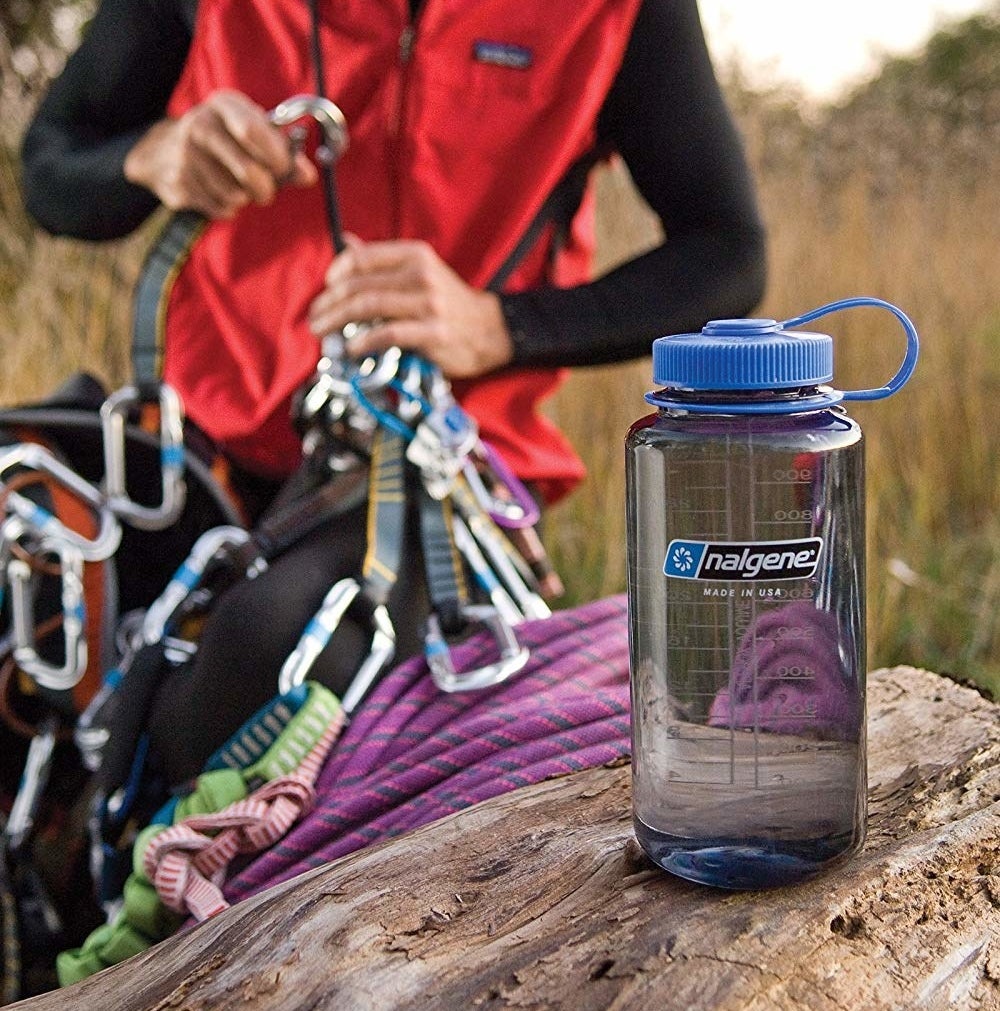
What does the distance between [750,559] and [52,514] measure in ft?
3.25

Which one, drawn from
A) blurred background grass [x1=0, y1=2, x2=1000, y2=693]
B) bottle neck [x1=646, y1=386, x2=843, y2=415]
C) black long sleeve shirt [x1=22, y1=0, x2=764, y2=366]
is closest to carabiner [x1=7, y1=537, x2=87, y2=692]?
black long sleeve shirt [x1=22, y1=0, x2=764, y2=366]

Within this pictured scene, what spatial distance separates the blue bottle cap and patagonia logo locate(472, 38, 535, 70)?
91cm

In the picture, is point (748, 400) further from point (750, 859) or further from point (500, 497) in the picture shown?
point (500, 497)

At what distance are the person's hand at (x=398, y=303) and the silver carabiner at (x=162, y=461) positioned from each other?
0.73ft

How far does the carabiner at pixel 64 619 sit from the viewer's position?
1.42m

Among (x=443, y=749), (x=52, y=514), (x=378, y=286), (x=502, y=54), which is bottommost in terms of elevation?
(x=443, y=749)

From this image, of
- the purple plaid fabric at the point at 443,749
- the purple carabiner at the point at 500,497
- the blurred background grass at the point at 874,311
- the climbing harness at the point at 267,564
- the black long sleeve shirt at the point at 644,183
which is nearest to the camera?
the purple plaid fabric at the point at 443,749

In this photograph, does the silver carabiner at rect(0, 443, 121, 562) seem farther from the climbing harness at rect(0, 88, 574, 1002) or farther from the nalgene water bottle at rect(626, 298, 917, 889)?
the nalgene water bottle at rect(626, 298, 917, 889)

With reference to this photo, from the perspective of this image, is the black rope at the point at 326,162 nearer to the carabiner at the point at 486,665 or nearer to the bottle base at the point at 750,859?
the carabiner at the point at 486,665

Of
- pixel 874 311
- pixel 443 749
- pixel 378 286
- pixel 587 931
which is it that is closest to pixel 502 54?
pixel 378 286

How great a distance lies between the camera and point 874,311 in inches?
143

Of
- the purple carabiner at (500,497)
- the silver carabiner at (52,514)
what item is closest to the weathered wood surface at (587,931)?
the purple carabiner at (500,497)

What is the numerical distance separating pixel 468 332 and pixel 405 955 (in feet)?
2.95

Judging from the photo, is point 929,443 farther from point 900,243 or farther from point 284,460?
point 284,460
